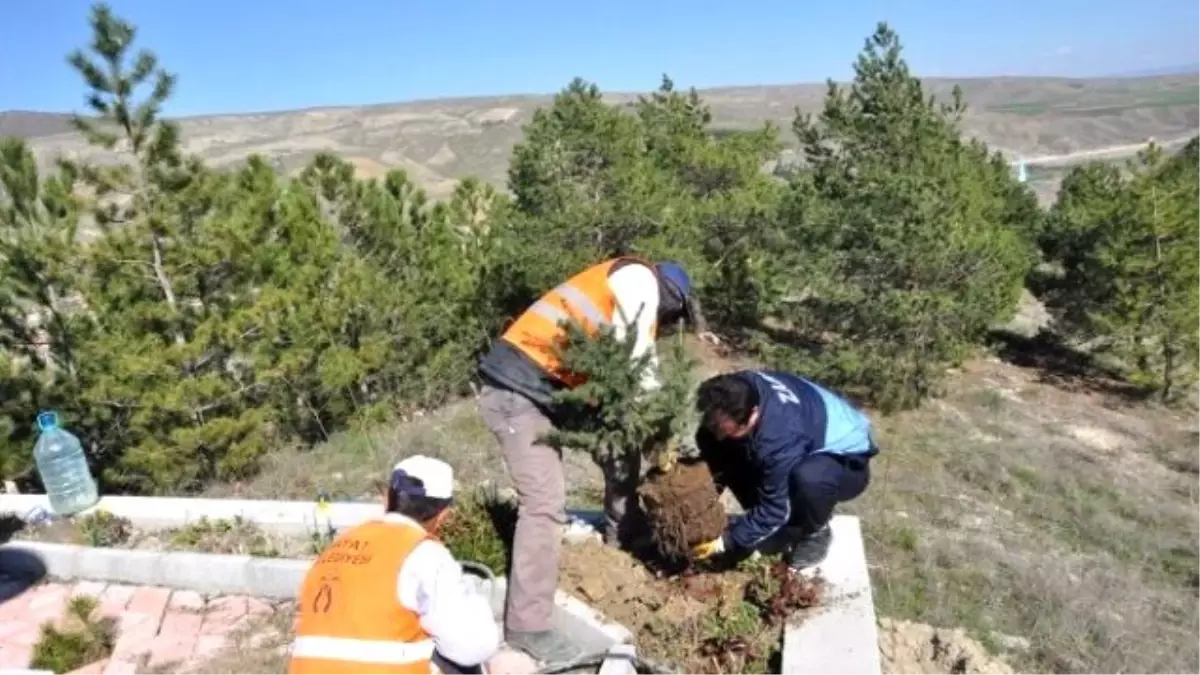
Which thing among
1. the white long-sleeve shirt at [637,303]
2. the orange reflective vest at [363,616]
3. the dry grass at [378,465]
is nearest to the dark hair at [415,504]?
the orange reflective vest at [363,616]

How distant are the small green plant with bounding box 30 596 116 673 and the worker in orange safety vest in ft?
6.92

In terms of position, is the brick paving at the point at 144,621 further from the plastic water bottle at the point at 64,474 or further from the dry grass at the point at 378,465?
the dry grass at the point at 378,465

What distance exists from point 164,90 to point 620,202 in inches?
244

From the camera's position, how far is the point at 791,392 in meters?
4.09

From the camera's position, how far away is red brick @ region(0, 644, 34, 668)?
461 cm

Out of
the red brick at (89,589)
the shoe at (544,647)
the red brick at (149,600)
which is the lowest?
the red brick at (89,589)

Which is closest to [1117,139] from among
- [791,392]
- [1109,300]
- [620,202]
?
[1109,300]

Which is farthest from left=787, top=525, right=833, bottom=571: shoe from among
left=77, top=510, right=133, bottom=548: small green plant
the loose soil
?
left=77, top=510, right=133, bottom=548: small green plant

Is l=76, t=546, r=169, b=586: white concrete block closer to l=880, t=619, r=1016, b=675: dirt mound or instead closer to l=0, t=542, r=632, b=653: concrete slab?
l=0, t=542, r=632, b=653: concrete slab

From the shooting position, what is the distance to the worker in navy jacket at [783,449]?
12.8 feet

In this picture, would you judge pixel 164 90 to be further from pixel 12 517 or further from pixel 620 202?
pixel 620 202

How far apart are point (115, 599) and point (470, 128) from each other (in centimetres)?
11204

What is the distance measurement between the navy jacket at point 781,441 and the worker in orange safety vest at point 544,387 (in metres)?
0.48

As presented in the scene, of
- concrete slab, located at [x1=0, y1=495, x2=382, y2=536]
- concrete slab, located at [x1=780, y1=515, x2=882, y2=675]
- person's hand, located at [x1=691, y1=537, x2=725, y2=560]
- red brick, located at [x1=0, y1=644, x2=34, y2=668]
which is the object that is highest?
person's hand, located at [x1=691, y1=537, x2=725, y2=560]
